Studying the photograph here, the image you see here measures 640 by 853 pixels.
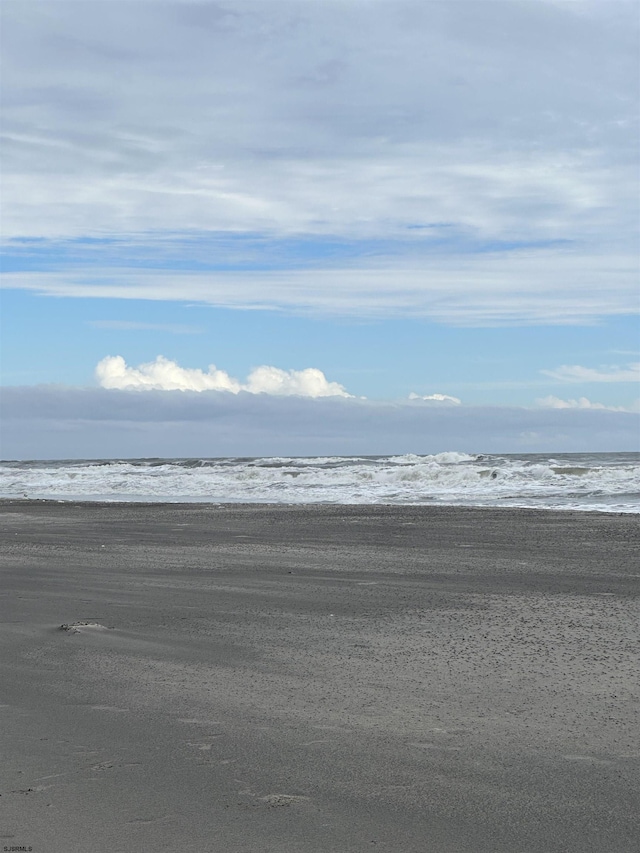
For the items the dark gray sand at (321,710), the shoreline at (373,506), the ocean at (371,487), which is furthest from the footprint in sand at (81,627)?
the ocean at (371,487)

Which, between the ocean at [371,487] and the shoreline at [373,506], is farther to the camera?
the ocean at [371,487]

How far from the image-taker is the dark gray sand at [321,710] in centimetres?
285

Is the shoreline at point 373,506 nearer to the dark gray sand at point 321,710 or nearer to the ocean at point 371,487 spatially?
the ocean at point 371,487

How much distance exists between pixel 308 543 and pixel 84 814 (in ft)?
31.5

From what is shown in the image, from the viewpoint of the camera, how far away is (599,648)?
5453 mm

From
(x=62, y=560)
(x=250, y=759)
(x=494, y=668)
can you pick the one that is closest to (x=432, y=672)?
(x=494, y=668)

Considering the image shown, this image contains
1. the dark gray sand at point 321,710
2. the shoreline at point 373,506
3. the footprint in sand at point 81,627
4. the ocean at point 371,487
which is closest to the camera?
the dark gray sand at point 321,710

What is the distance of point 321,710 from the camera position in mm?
4105

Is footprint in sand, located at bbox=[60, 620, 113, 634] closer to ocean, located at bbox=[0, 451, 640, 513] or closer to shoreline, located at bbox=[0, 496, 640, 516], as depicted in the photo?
shoreline, located at bbox=[0, 496, 640, 516]

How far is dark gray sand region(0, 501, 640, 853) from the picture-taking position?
2.85 metres

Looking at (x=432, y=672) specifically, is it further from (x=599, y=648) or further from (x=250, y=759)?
(x=250, y=759)

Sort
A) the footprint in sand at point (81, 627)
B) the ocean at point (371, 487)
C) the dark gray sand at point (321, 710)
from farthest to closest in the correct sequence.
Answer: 1. the ocean at point (371, 487)
2. the footprint in sand at point (81, 627)
3. the dark gray sand at point (321, 710)

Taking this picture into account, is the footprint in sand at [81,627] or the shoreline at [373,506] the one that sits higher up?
the footprint in sand at [81,627]

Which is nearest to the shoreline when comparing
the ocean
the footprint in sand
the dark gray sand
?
the ocean
